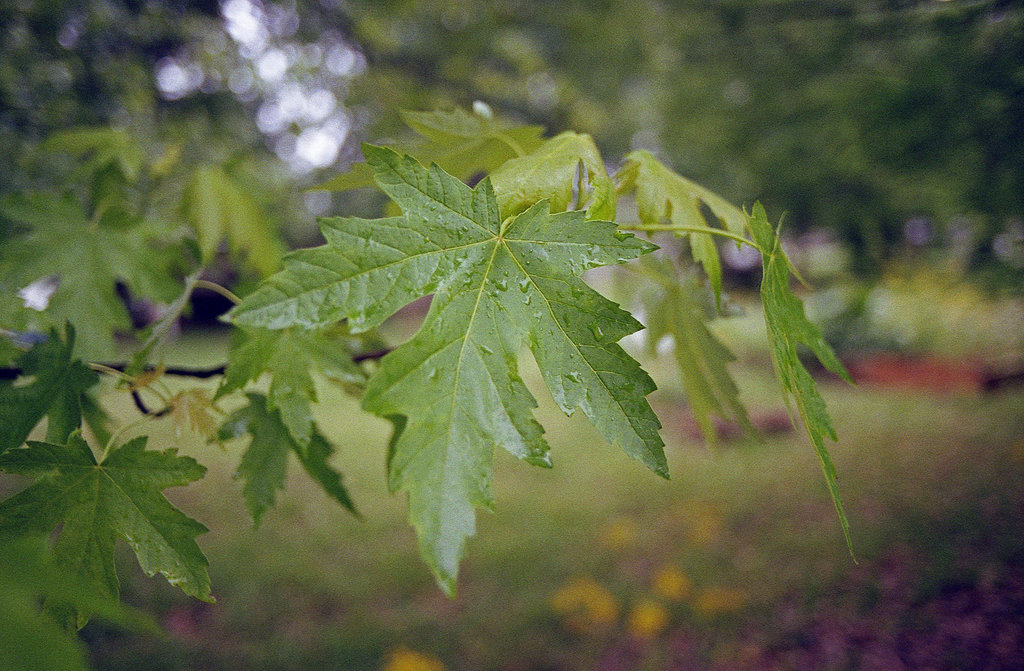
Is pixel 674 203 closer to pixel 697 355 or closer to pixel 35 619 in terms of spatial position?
pixel 697 355

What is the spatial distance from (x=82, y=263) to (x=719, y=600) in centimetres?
306

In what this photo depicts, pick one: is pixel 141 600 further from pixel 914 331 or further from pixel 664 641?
pixel 914 331

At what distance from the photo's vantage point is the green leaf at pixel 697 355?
111 centimetres

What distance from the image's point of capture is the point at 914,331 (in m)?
7.34

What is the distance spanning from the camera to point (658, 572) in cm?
321

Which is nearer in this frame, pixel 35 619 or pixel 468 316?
pixel 35 619

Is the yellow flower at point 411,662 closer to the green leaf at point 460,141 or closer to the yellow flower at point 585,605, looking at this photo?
Result: the yellow flower at point 585,605

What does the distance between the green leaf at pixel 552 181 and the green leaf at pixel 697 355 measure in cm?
39

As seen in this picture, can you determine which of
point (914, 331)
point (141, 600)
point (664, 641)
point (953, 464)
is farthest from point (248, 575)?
point (914, 331)

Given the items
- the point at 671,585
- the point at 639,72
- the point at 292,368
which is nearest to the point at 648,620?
the point at 671,585

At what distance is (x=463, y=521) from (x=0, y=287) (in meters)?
1.25

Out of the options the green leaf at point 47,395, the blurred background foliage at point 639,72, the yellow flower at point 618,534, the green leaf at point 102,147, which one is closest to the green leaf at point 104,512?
the green leaf at point 47,395

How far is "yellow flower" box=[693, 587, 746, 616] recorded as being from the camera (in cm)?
276

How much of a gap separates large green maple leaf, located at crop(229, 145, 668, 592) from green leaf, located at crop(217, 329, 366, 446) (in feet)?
1.00
